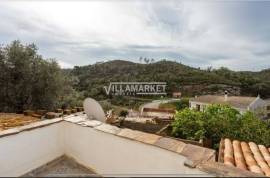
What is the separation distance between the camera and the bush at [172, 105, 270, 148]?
427 inches

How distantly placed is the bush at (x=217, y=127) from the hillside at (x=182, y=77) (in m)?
28.9

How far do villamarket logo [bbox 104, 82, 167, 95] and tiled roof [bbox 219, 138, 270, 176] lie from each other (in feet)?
104

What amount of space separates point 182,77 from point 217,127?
119 feet

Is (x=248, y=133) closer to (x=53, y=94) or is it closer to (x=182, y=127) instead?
(x=182, y=127)

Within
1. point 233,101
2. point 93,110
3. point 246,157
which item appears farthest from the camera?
point 233,101

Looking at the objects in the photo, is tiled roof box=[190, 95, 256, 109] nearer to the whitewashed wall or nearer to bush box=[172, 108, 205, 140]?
bush box=[172, 108, 205, 140]

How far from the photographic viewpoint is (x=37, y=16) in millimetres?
11562

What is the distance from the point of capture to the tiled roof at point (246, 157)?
4.73 meters

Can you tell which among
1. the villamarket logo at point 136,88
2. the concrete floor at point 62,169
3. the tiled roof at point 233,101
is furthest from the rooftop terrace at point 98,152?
the villamarket logo at point 136,88

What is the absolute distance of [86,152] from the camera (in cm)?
381

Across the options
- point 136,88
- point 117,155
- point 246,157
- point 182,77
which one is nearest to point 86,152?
point 117,155

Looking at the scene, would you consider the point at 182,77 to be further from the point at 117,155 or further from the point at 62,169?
the point at 117,155

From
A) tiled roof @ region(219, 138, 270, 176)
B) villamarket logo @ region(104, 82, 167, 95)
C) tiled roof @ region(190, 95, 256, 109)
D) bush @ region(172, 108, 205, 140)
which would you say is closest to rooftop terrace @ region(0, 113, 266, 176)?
tiled roof @ region(219, 138, 270, 176)

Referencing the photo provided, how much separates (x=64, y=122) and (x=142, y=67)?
156 feet
